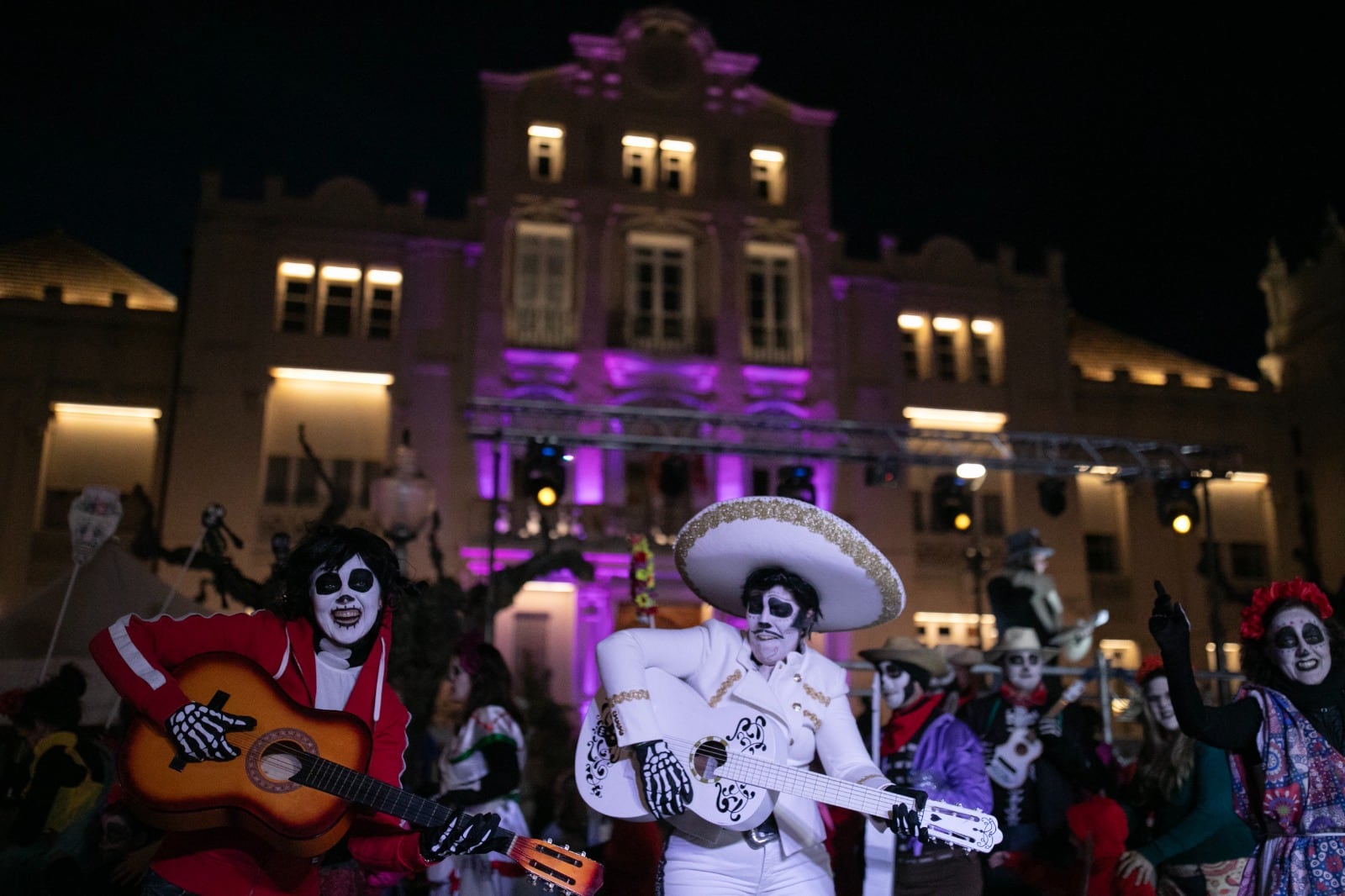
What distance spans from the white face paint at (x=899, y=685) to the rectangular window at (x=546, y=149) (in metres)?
18.3

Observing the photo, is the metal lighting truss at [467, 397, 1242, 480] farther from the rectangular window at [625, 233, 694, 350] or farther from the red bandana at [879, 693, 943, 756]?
the red bandana at [879, 693, 943, 756]

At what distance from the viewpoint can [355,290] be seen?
21844 millimetres

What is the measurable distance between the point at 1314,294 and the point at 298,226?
2148 cm

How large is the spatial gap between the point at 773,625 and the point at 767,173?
2061 cm

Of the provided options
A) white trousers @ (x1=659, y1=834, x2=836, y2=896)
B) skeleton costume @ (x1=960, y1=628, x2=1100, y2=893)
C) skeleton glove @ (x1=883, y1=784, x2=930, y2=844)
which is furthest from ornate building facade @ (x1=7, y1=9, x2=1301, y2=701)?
skeleton glove @ (x1=883, y1=784, x2=930, y2=844)

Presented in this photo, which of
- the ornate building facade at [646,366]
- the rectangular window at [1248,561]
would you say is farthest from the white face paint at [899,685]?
the rectangular window at [1248,561]

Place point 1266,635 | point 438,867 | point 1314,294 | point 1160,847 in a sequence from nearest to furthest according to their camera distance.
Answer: point 1266,635 < point 1160,847 < point 438,867 < point 1314,294

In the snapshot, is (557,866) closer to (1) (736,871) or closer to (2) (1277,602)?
(1) (736,871)

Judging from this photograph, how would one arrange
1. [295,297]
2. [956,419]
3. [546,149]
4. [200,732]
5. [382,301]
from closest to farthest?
[200,732] < [295,297] < [382,301] < [546,149] < [956,419]

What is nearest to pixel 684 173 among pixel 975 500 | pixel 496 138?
pixel 496 138

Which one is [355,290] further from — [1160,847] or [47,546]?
[1160,847]

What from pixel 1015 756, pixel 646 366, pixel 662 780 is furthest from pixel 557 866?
pixel 646 366

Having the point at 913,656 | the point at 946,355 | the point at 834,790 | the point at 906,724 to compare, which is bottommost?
the point at 834,790

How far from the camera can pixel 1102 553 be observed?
24125 mm
